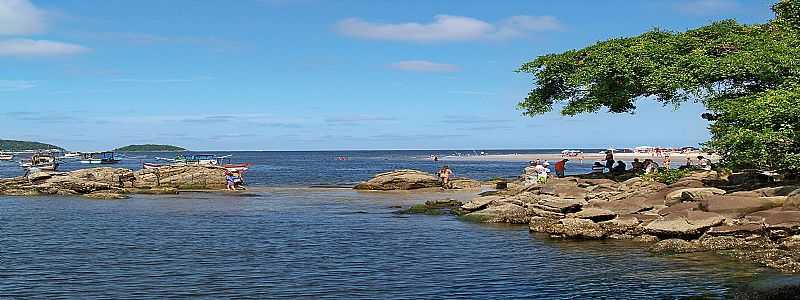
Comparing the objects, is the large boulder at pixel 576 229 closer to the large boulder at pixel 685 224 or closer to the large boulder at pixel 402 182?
the large boulder at pixel 685 224

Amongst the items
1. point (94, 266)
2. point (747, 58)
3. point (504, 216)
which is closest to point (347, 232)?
point (504, 216)

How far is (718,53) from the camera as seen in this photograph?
36.0 meters

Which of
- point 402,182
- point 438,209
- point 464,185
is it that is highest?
point 402,182

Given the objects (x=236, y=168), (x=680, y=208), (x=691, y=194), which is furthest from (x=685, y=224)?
(x=236, y=168)

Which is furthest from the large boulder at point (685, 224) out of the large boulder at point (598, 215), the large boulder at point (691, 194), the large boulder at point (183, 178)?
the large boulder at point (183, 178)

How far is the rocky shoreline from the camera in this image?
22.7m

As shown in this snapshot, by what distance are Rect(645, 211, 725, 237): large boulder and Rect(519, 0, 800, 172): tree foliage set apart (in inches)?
113

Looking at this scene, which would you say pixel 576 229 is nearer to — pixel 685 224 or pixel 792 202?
pixel 685 224

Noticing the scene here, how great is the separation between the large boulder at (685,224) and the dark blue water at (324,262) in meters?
1.16

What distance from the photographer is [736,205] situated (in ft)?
82.0

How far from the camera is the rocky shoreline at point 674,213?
2273 cm

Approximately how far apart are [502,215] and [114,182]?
33816mm

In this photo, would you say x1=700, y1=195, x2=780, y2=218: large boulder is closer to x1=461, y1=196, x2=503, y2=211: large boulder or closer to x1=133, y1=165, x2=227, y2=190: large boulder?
x1=461, y1=196, x2=503, y2=211: large boulder

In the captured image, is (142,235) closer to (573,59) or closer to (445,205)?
(445,205)
